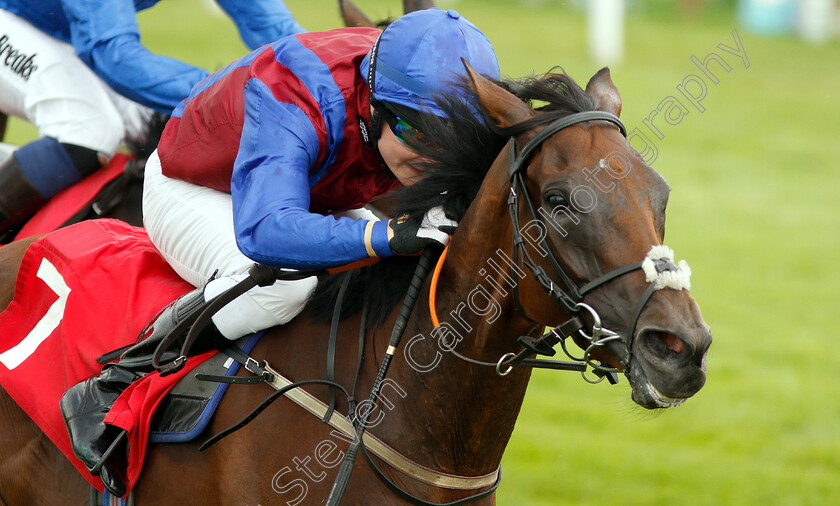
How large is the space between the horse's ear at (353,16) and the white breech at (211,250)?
1144 mm

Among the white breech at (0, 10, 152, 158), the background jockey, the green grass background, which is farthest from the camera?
the green grass background

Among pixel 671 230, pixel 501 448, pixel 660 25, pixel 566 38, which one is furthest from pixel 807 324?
pixel 660 25

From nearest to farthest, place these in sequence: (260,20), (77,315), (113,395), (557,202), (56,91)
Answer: (557,202), (113,395), (77,315), (56,91), (260,20)

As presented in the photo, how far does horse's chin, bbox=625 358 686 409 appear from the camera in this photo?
198 cm

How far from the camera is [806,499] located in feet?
17.5

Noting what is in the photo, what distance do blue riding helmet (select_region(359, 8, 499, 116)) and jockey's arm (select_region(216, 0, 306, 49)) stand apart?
1.98 meters

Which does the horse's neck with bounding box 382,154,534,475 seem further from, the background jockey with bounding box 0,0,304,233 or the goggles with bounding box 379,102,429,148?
the background jockey with bounding box 0,0,304,233

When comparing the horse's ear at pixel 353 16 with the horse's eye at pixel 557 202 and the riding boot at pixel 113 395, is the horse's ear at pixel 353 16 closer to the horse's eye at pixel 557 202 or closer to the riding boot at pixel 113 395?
the riding boot at pixel 113 395

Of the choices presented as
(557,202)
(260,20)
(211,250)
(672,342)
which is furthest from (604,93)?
(260,20)

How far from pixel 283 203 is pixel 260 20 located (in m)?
2.27

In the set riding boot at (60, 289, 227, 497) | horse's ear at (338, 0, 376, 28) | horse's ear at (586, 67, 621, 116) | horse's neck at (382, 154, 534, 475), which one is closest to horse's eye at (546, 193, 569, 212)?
horse's neck at (382, 154, 534, 475)

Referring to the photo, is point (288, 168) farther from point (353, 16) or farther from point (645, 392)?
point (353, 16)

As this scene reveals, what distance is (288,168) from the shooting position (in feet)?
8.03

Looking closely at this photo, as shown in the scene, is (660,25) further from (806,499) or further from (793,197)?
(806,499)
